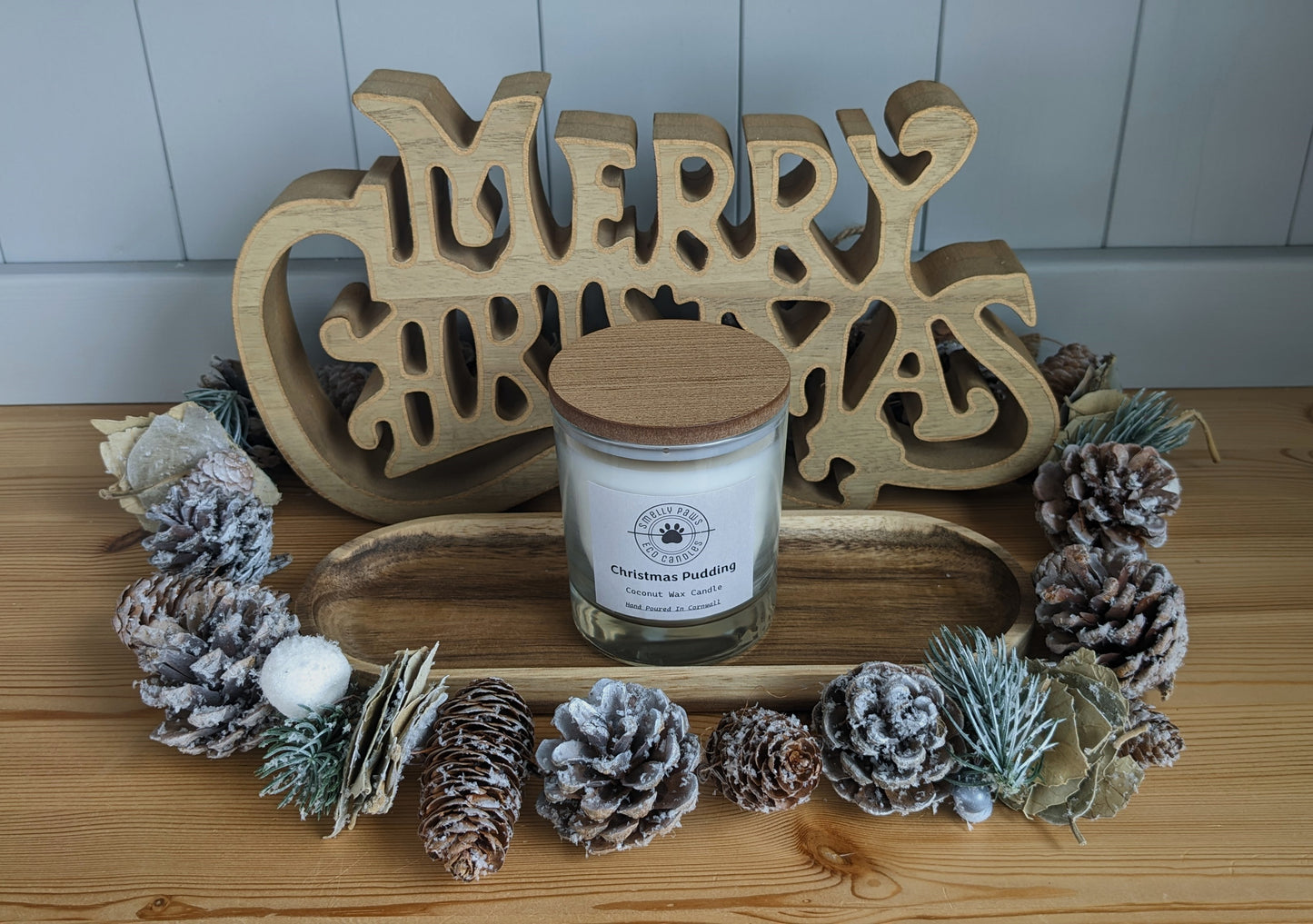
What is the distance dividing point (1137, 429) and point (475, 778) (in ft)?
1.38

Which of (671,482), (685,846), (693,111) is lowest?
(685,846)

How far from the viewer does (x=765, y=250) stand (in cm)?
56

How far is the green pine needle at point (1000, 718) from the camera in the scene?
42cm

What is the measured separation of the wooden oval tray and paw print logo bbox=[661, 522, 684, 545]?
2.5 inches

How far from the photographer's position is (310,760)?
426 millimetres

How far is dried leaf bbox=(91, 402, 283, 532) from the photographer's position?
583mm

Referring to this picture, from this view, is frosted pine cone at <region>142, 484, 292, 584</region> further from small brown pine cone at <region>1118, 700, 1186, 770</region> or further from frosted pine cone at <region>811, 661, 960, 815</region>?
small brown pine cone at <region>1118, 700, 1186, 770</region>

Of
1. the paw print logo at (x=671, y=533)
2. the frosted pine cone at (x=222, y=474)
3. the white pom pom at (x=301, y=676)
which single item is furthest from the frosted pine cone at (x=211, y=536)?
the paw print logo at (x=671, y=533)

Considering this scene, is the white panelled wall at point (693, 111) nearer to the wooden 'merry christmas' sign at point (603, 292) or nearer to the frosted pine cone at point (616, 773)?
the wooden 'merry christmas' sign at point (603, 292)

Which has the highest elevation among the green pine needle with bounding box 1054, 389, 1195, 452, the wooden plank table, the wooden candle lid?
the wooden candle lid

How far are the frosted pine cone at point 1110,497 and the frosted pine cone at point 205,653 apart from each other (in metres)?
0.40

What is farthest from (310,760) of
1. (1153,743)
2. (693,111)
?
(693,111)

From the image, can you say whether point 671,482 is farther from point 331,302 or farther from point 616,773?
point 331,302

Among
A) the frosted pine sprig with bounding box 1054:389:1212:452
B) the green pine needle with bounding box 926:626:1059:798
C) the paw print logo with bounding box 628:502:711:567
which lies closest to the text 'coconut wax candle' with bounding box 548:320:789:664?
the paw print logo with bounding box 628:502:711:567
